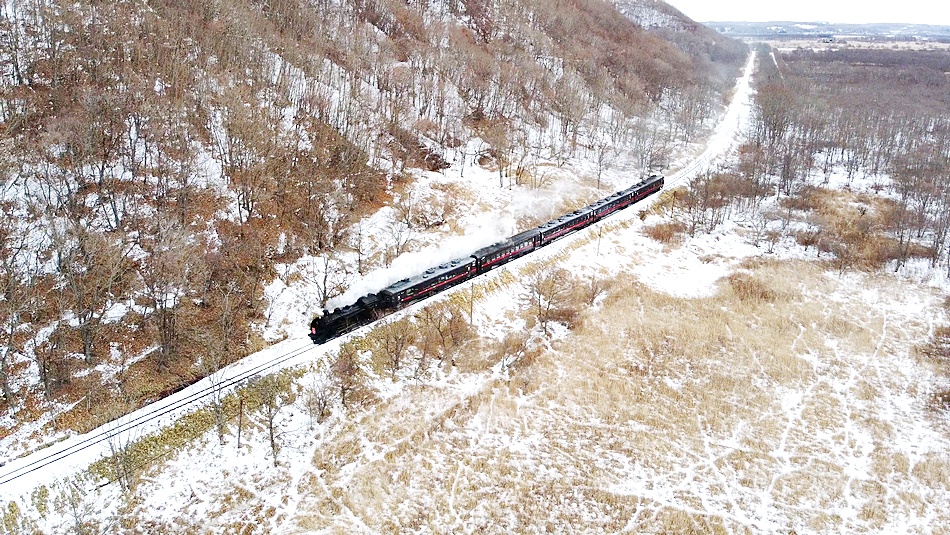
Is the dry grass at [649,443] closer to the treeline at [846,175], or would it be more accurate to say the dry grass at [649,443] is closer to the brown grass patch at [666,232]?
the brown grass patch at [666,232]

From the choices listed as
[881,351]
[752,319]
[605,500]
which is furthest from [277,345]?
[881,351]

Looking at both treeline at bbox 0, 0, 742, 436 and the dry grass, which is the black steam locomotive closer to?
treeline at bbox 0, 0, 742, 436

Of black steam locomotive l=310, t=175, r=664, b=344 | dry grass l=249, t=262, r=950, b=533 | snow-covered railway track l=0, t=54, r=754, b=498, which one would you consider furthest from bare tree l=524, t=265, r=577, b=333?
snow-covered railway track l=0, t=54, r=754, b=498

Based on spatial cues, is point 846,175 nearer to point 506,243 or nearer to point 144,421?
point 506,243

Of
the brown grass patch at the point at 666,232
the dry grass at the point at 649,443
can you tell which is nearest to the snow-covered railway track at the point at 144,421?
the dry grass at the point at 649,443

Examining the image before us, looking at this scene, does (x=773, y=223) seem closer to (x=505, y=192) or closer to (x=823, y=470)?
(x=505, y=192)

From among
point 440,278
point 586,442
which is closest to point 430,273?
point 440,278
